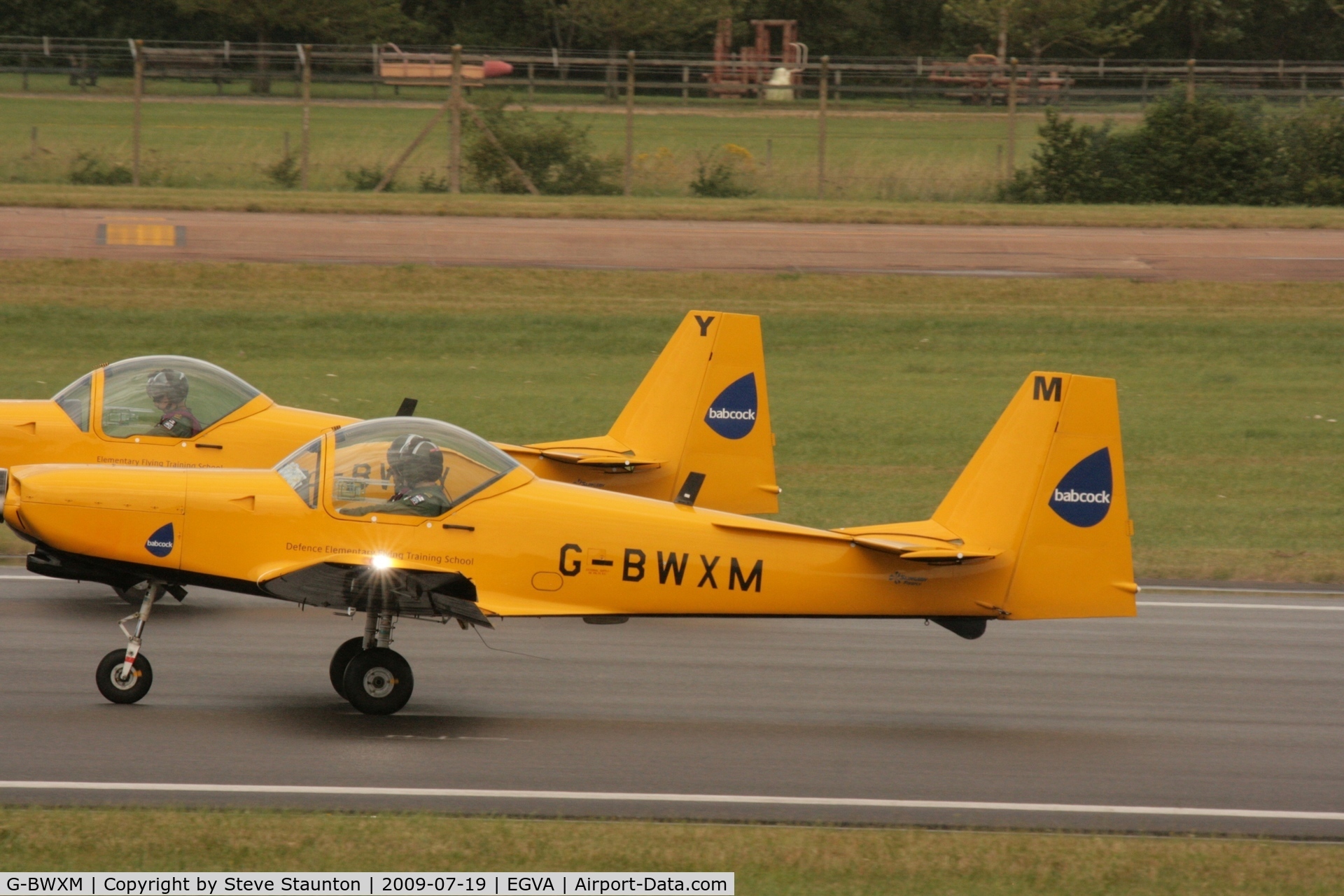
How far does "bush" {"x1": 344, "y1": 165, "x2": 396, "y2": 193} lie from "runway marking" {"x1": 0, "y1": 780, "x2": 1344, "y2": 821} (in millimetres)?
27868

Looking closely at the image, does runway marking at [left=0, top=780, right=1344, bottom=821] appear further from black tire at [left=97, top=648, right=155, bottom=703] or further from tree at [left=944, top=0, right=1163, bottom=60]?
tree at [left=944, top=0, right=1163, bottom=60]

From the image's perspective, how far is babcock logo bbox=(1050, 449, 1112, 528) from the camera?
9828mm

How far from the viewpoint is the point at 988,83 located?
48.6 m

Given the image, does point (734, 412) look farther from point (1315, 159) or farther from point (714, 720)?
point (1315, 159)

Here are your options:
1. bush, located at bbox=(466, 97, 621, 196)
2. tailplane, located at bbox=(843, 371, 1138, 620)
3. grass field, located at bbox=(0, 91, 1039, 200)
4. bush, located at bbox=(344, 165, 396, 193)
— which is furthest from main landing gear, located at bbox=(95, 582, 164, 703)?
grass field, located at bbox=(0, 91, 1039, 200)

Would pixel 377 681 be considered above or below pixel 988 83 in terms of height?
below

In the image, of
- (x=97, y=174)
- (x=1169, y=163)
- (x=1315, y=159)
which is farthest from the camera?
(x=1315, y=159)

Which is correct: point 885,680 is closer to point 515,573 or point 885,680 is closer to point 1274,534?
point 515,573

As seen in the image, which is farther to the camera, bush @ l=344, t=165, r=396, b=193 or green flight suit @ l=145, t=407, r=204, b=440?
bush @ l=344, t=165, r=396, b=193

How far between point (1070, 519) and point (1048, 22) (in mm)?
53603

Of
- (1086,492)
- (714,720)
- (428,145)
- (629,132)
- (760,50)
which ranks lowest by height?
(714,720)

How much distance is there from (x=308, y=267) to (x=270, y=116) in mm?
27542

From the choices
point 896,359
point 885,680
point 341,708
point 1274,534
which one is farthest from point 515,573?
point 896,359

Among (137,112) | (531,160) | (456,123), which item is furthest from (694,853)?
(137,112)
